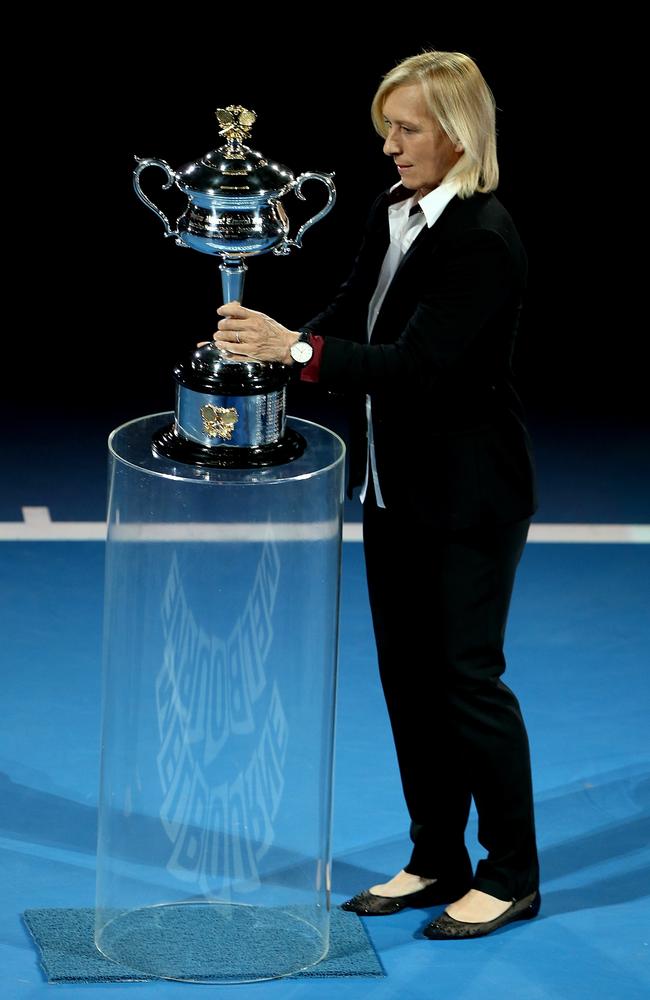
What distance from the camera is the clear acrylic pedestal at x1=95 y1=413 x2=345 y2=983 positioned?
325cm

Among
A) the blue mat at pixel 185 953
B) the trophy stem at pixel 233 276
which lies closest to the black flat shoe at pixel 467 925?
the blue mat at pixel 185 953

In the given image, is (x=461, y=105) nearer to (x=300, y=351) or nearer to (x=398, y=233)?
(x=398, y=233)

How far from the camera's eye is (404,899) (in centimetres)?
367

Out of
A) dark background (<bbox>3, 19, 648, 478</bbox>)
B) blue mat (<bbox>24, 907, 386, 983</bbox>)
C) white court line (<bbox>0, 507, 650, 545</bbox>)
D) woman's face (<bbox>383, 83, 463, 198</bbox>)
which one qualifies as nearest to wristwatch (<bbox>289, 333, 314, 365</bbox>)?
woman's face (<bbox>383, 83, 463, 198</bbox>)

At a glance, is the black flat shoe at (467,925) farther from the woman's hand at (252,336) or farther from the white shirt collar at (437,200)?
the white shirt collar at (437,200)

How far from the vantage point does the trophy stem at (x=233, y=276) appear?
3182mm

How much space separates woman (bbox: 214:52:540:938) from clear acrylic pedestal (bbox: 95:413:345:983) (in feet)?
0.54

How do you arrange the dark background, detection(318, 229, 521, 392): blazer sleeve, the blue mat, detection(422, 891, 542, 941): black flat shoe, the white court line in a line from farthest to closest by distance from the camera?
the dark background, the white court line, detection(422, 891, 542, 941): black flat shoe, the blue mat, detection(318, 229, 521, 392): blazer sleeve

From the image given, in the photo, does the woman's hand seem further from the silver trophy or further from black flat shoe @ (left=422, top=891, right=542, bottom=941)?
black flat shoe @ (left=422, top=891, right=542, bottom=941)

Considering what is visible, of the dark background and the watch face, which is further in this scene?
the dark background

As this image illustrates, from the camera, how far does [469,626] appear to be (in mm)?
3469

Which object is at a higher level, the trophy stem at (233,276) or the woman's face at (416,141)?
the woman's face at (416,141)

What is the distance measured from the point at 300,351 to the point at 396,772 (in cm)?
125

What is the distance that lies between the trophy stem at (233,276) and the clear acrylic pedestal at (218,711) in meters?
0.28
